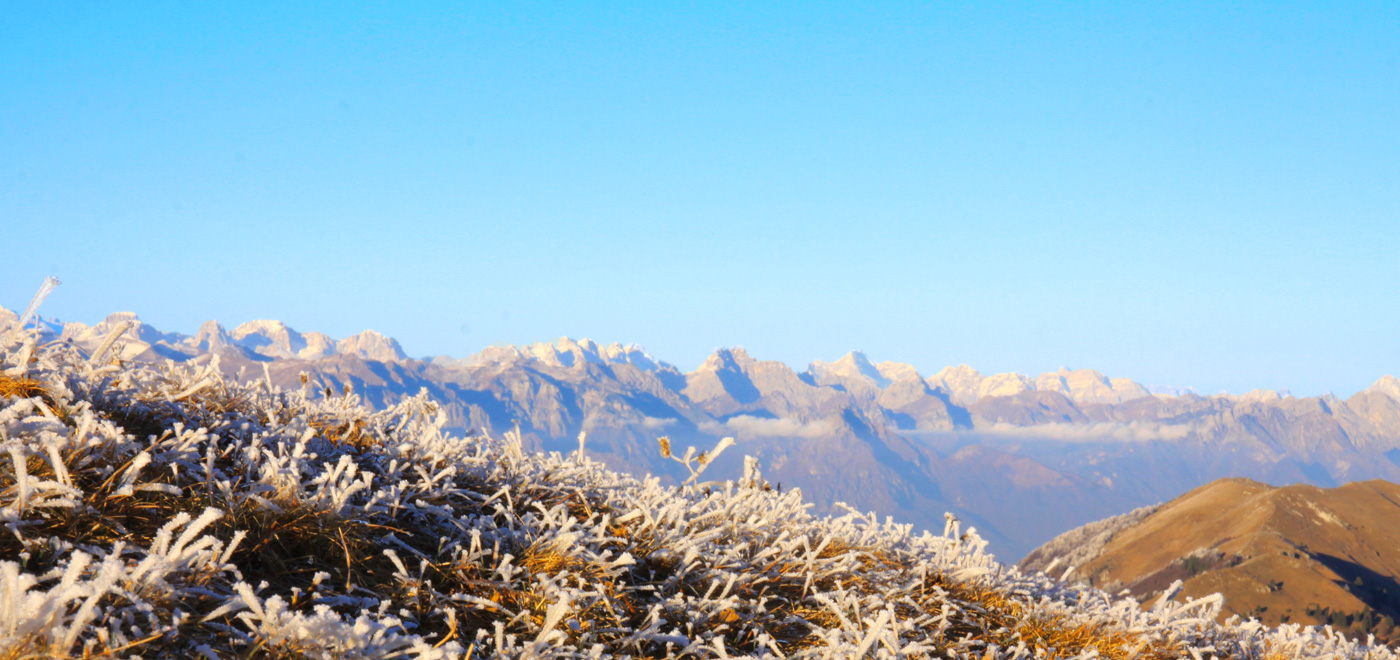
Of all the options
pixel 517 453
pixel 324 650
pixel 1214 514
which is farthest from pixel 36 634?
pixel 1214 514

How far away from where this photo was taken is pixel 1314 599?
133 m

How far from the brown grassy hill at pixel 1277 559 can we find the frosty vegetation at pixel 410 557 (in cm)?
12680

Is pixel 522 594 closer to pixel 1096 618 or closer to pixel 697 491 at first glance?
pixel 697 491

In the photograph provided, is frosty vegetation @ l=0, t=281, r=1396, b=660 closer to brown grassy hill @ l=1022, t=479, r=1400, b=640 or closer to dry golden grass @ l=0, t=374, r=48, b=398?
dry golden grass @ l=0, t=374, r=48, b=398

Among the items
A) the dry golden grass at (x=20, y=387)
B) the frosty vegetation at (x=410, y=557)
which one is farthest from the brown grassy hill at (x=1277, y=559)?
the dry golden grass at (x=20, y=387)

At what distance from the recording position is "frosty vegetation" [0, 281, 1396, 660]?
255cm

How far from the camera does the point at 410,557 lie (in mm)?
3865

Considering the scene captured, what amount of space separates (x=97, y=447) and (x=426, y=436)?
206cm

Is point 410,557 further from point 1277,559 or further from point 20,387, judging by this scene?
point 1277,559

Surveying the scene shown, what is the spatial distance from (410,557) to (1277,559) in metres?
193

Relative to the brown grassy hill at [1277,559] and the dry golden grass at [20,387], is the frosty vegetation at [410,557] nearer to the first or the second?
the dry golden grass at [20,387]

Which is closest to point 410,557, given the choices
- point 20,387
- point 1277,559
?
point 20,387

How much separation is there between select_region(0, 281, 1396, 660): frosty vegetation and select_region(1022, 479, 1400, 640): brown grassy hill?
4992 inches

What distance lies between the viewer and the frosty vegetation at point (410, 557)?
255 centimetres
